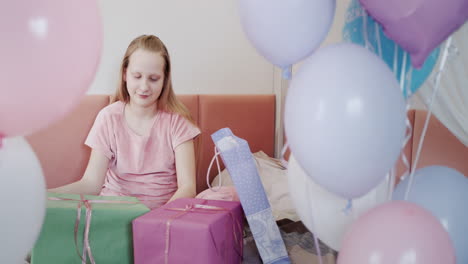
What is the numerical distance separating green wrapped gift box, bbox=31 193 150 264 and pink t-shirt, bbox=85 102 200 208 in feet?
1.46

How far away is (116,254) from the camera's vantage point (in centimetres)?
127

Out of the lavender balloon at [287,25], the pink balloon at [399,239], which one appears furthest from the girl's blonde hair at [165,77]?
the pink balloon at [399,239]

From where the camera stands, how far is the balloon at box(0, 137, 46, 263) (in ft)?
2.71

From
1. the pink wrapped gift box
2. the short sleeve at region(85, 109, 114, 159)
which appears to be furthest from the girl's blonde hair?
the pink wrapped gift box

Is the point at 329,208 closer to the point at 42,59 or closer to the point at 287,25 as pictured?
the point at 287,25

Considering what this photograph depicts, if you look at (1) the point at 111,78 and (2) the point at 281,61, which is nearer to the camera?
(2) the point at 281,61

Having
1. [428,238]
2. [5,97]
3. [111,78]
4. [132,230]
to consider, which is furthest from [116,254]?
[111,78]

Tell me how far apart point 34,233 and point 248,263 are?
802mm

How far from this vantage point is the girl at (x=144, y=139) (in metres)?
1.71

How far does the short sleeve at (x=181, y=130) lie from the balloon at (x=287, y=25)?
2.79ft

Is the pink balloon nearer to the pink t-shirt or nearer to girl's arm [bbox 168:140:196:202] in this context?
girl's arm [bbox 168:140:196:202]

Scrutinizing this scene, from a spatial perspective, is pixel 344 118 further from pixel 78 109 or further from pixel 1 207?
pixel 78 109

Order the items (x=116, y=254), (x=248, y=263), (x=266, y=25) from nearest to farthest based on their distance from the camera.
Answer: (x=266, y=25), (x=116, y=254), (x=248, y=263)

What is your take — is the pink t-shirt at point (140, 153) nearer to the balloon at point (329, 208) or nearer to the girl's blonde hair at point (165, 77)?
the girl's blonde hair at point (165, 77)
